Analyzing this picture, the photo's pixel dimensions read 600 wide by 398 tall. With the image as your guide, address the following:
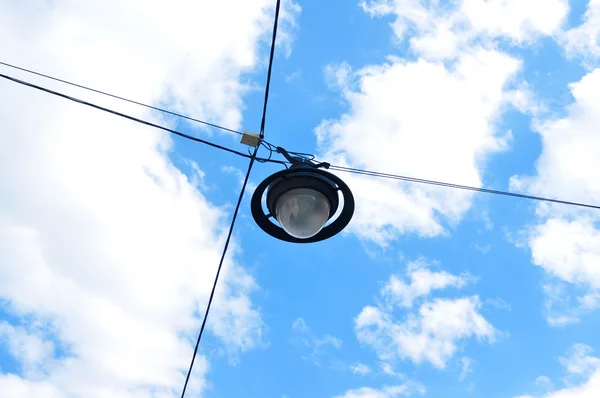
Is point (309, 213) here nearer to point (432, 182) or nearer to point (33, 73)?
point (432, 182)

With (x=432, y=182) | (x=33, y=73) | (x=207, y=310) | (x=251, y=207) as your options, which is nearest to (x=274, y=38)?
(x=251, y=207)

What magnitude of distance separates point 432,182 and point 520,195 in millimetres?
612

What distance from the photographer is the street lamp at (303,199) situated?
280 centimetres

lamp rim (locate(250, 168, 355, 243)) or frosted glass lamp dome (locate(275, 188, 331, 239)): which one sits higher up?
lamp rim (locate(250, 168, 355, 243))

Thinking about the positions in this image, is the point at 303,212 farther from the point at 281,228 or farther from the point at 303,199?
the point at 281,228

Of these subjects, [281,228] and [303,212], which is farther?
[281,228]

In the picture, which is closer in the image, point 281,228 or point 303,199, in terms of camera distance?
point 303,199

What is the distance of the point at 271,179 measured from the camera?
2.85m

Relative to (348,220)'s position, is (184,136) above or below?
above

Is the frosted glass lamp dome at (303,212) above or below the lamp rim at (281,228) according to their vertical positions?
below

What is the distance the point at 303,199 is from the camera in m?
2.80

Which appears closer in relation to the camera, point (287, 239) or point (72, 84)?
point (287, 239)

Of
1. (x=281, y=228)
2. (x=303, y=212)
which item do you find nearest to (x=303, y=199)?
(x=303, y=212)

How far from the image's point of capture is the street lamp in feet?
9.18
